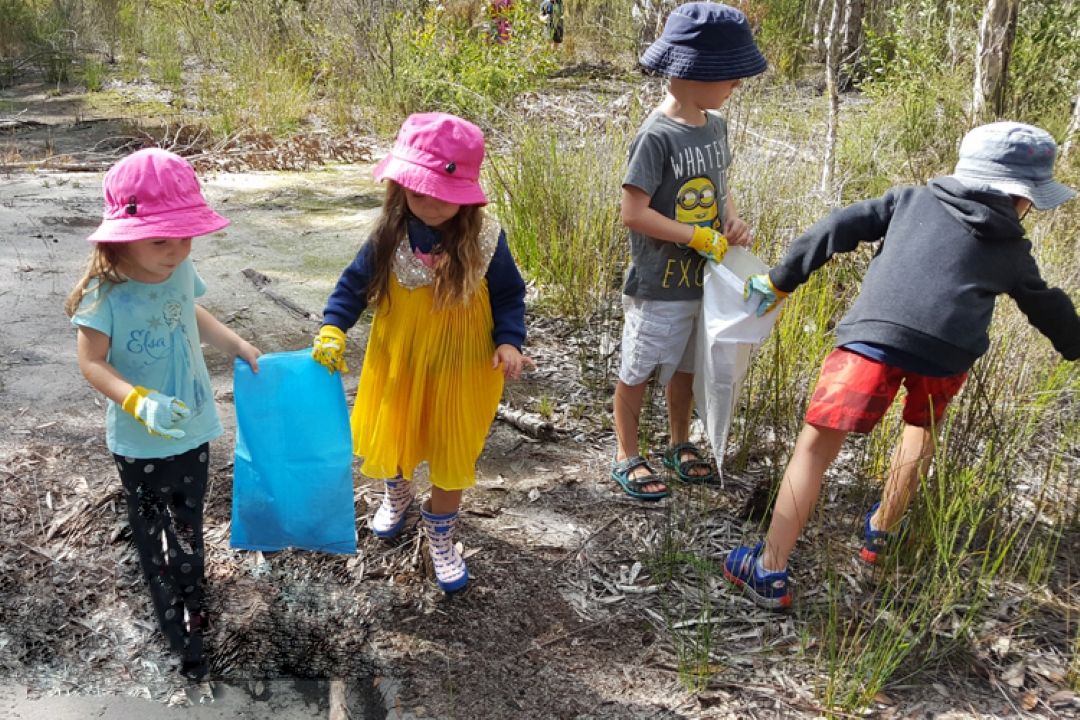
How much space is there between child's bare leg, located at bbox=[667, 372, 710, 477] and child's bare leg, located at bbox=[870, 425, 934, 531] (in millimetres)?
698

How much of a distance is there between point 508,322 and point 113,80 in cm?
1131

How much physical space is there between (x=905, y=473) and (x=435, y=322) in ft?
4.77

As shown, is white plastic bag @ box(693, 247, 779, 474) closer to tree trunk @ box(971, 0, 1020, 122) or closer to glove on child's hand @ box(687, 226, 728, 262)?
glove on child's hand @ box(687, 226, 728, 262)

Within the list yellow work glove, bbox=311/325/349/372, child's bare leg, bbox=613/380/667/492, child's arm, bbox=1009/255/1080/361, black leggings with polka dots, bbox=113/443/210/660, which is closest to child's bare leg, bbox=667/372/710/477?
child's bare leg, bbox=613/380/667/492

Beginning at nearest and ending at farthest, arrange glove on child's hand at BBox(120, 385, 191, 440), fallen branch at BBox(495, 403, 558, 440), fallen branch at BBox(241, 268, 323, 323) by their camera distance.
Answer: glove on child's hand at BBox(120, 385, 191, 440)
fallen branch at BBox(495, 403, 558, 440)
fallen branch at BBox(241, 268, 323, 323)

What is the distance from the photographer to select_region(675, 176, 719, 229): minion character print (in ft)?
9.11

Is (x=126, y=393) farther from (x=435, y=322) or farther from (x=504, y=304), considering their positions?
(x=504, y=304)

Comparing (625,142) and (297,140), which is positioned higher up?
(625,142)

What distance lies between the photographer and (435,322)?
237cm

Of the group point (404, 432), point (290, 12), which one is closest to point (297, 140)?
point (290, 12)

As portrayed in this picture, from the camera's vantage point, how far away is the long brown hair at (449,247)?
230 centimetres

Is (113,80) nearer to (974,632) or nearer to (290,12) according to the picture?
(290,12)

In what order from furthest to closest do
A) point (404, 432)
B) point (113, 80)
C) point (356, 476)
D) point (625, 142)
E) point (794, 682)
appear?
point (113, 80) → point (625, 142) → point (356, 476) → point (404, 432) → point (794, 682)

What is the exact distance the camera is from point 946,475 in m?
2.50
